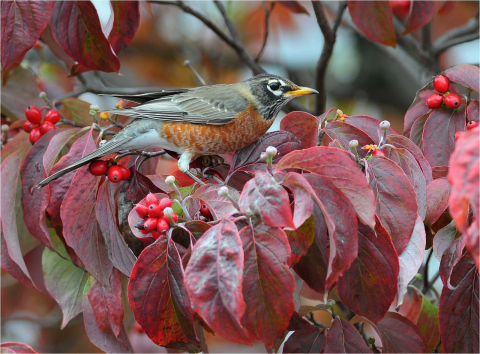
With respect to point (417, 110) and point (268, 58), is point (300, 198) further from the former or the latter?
point (268, 58)

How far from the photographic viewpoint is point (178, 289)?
1.56 m

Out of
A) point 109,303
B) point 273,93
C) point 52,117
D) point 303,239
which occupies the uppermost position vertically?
point 303,239

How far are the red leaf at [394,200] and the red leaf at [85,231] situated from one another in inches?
41.2

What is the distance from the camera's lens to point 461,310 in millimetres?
1717

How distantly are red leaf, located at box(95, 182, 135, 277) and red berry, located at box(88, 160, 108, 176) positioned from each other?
0.15 meters

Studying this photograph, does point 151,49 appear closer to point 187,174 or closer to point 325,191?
point 187,174

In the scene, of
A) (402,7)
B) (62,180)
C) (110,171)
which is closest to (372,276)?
(110,171)

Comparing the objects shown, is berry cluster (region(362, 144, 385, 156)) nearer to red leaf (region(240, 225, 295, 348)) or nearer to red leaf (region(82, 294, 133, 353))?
red leaf (region(240, 225, 295, 348))

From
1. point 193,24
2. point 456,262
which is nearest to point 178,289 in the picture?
point 456,262

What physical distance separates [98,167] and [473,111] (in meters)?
1.58

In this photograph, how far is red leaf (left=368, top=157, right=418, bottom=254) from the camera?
1.60m

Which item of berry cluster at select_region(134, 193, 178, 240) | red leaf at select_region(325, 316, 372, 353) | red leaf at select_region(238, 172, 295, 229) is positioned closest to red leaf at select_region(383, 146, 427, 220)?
red leaf at select_region(325, 316, 372, 353)

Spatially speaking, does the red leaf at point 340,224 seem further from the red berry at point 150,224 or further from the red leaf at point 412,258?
the red berry at point 150,224

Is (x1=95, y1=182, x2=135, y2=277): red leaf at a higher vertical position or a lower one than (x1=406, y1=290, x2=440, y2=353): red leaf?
higher
